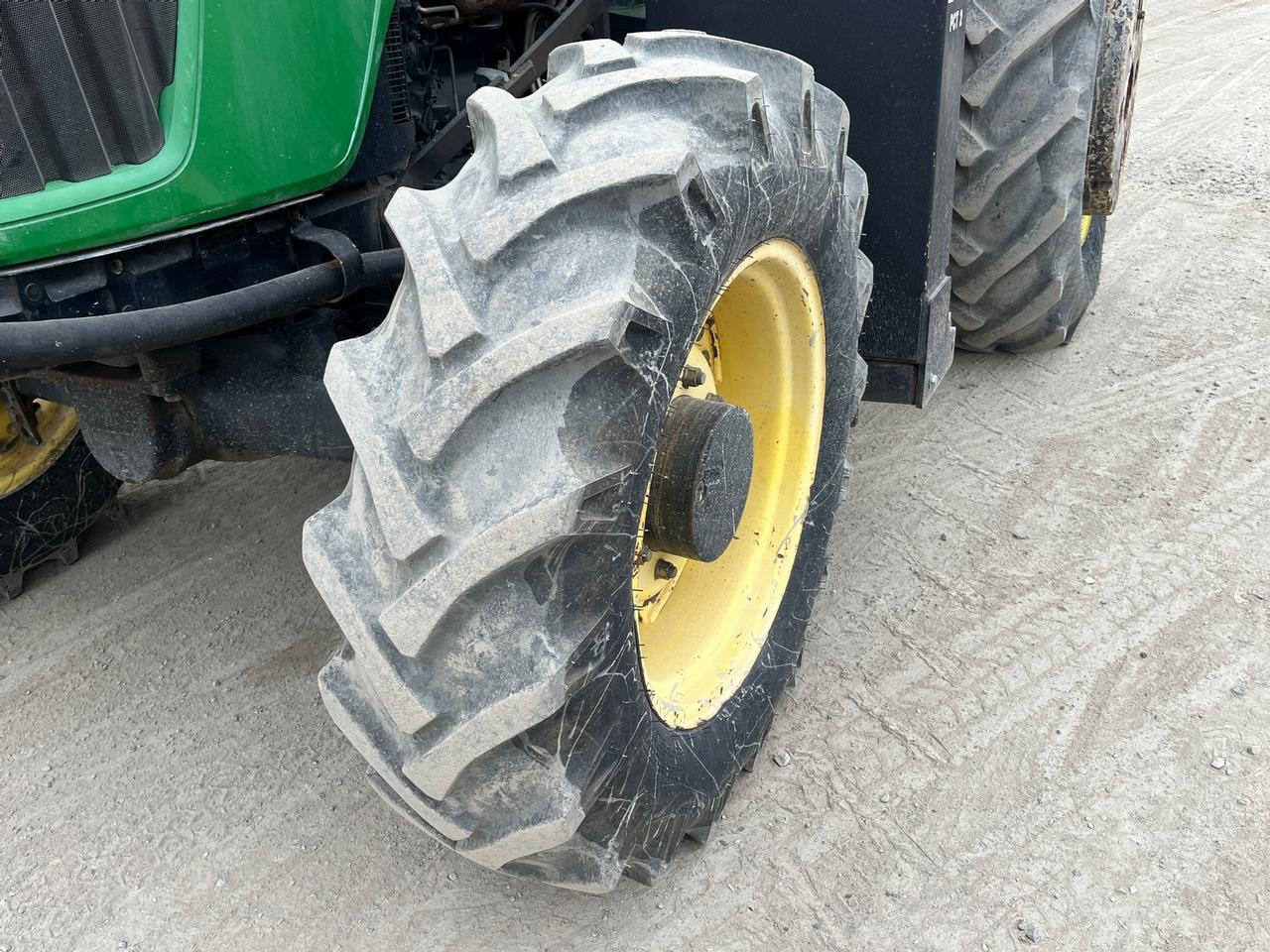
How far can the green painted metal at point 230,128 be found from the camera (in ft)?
5.31

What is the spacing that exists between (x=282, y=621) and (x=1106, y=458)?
2440 mm

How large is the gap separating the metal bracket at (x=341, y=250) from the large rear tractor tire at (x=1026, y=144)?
1.74 meters

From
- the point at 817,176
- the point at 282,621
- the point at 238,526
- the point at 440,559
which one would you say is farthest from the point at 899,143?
the point at 238,526

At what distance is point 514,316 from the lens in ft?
4.68

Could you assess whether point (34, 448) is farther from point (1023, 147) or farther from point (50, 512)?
point (1023, 147)

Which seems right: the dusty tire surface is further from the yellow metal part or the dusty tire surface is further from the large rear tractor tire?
the large rear tractor tire

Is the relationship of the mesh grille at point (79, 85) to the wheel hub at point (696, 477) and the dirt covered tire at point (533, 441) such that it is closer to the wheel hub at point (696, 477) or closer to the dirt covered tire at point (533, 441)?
the dirt covered tire at point (533, 441)

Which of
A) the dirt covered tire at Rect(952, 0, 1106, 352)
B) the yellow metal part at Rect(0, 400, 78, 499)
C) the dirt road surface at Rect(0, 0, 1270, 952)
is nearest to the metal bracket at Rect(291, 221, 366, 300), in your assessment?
the dirt road surface at Rect(0, 0, 1270, 952)

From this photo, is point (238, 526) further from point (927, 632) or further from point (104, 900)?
point (927, 632)

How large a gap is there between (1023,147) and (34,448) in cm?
272

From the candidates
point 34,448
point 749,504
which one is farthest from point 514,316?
point 34,448

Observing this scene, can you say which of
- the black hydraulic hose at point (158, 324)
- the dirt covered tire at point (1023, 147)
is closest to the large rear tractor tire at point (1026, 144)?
the dirt covered tire at point (1023, 147)

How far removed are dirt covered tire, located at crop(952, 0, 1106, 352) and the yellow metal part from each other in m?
2.48

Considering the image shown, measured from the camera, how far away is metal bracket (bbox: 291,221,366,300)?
192cm
